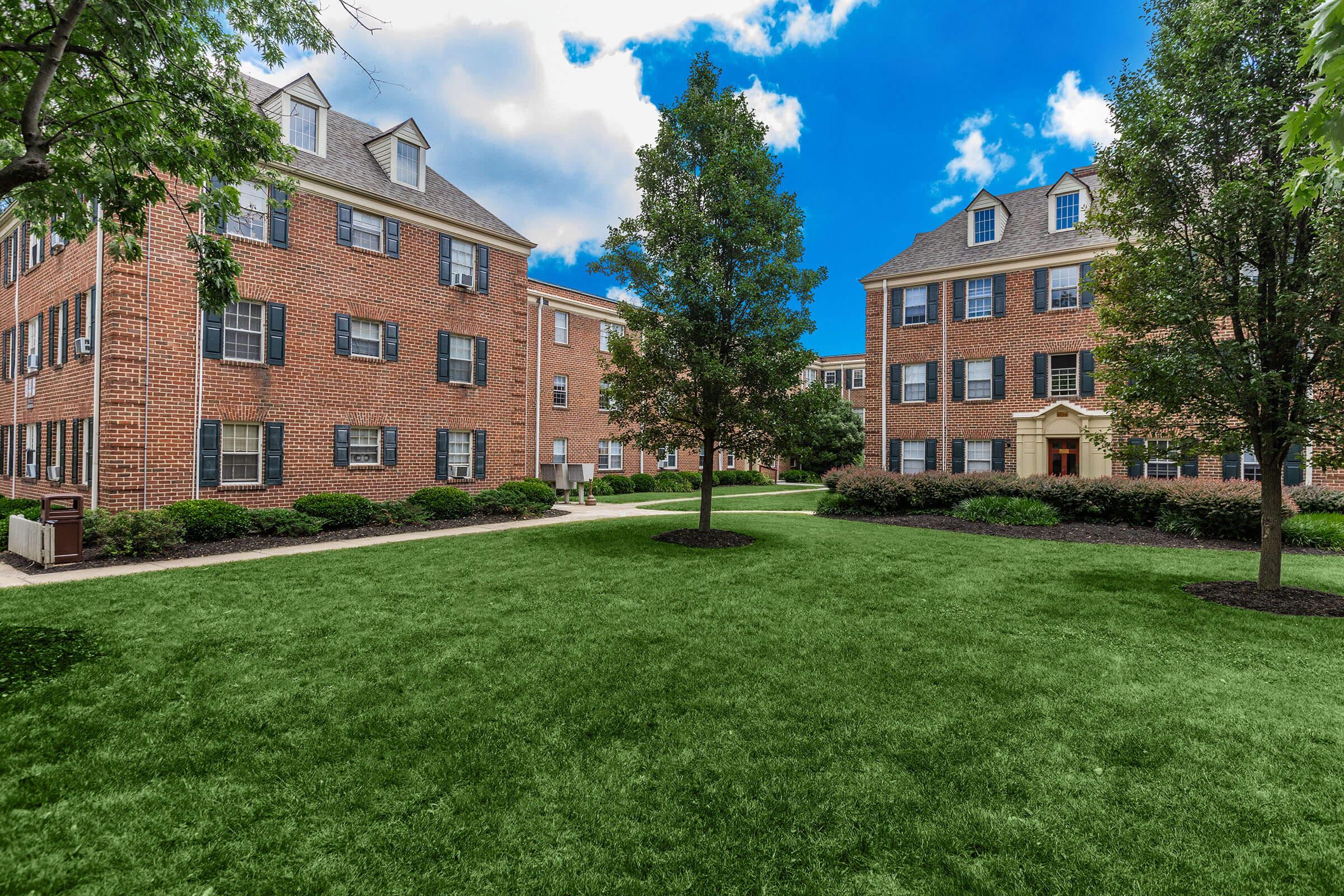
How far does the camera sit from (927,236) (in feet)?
72.4

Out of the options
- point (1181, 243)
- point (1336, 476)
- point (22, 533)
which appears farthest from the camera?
point (1336, 476)

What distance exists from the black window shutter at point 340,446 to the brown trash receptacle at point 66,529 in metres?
5.32

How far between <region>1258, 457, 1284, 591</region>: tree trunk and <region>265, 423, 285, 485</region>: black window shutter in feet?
57.7

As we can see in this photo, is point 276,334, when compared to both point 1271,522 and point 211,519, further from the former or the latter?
point 1271,522

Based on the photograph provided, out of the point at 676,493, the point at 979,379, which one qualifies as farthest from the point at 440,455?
the point at 979,379

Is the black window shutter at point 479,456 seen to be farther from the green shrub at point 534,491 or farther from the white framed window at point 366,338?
the white framed window at point 366,338

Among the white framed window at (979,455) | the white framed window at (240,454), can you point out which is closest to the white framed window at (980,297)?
the white framed window at (979,455)

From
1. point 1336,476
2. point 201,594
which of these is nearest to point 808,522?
point 201,594

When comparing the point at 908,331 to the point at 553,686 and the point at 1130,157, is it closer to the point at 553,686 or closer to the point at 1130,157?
the point at 1130,157

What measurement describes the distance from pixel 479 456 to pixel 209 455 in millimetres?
6618

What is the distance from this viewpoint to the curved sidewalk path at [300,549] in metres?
8.27

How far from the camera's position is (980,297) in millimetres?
20078

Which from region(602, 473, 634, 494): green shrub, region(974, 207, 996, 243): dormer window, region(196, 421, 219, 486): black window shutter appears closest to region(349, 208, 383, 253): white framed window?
region(196, 421, 219, 486): black window shutter

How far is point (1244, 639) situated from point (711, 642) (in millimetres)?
5256
